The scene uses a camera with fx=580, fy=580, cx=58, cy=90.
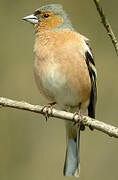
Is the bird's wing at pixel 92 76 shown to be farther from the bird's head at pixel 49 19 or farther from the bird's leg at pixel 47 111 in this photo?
the bird's leg at pixel 47 111

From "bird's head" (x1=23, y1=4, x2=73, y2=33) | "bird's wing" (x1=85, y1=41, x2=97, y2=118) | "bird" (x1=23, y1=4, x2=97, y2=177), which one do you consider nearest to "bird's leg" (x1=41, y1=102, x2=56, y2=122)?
"bird" (x1=23, y1=4, x2=97, y2=177)

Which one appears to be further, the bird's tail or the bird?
the bird's tail

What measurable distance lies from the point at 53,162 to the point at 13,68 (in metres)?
1.49

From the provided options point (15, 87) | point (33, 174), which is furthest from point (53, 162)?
point (15, 87)

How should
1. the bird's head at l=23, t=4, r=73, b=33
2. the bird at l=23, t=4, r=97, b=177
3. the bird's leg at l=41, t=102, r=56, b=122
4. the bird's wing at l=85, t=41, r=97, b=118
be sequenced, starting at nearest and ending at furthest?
the bird's leg at l=41, t=102, r=56, b=122 < the bird at l=23, t=4, r=97, b=177 < the bird's wing at l=85, t=41, r=97, b=118 < the bird's head at l=23, t=4, r=73, b=33

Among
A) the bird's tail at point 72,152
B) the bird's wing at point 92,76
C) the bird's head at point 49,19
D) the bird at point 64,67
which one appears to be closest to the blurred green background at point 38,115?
the bird's tail at point 72,152

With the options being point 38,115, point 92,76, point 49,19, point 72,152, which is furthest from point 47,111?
point 38,115

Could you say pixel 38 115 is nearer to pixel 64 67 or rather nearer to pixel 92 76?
pixel 92 76

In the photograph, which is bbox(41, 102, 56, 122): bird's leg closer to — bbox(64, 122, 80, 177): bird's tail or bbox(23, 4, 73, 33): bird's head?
bbox(64, 122, 80, 177): bird's tail

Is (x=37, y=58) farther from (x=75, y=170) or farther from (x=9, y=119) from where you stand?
(x=9, y=119)

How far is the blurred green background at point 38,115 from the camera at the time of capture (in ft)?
25.3

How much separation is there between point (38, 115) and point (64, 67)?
2538 mm

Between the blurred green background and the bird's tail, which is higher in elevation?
the blurred green background

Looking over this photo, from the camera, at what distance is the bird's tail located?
6086 millimetres
